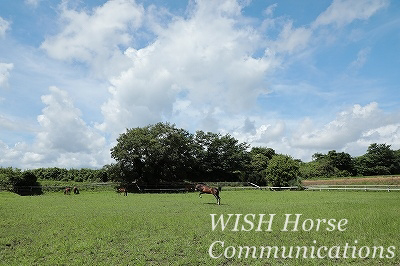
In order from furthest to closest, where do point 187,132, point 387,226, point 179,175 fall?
point 187,132
point 179,175
point 387,226

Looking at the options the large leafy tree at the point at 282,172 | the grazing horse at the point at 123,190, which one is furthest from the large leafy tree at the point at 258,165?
the grazing horse at the point at 123,190

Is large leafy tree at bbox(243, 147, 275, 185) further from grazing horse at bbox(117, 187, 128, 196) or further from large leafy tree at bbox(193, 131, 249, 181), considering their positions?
grazing horse at bbox(117, 187, 128, 196)

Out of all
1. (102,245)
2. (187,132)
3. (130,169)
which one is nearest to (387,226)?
(102,245)

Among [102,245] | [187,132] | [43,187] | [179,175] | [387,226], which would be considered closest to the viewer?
[102,245]

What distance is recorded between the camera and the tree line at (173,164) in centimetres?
4656

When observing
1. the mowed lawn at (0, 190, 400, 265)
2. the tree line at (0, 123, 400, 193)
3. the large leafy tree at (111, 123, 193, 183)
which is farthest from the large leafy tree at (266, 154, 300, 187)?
the mowed lawn at (0, 190, 400, 265)

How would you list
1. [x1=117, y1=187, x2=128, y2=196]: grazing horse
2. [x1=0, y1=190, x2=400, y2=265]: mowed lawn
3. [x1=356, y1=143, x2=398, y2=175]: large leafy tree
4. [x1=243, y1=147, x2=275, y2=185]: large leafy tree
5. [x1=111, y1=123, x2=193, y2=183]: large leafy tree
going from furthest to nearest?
[x1=356, y1=143, x2=398, y2=175]: large leafy tree, [x1=243, y1=147, x2=275, y2=185]: large leafy tree, [x1=111, y1=123, x2=193, y2=183]: large leafy tree, [x1=117, y1=187, x2=128, y2=196]: grazing horse, [x1=0, y1=190, x2=400, y2=265]: mowed lawn

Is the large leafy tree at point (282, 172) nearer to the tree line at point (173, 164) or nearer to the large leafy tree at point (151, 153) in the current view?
the tree line at point (173, 164)

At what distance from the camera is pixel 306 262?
8.33 metres

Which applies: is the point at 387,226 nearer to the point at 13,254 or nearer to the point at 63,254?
the point at 63,254

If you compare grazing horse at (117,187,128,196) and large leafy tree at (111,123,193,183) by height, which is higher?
large leafy tree at (111,123,193,183)

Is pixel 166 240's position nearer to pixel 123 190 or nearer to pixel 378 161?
pixel 123 190

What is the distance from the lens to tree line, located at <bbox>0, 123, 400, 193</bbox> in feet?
153

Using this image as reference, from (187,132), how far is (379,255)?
172 feet
